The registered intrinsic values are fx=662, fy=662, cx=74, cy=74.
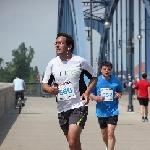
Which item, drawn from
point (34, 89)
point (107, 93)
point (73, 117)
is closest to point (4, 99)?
point (107, 93)

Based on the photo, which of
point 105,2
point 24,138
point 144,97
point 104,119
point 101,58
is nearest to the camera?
point 104,119

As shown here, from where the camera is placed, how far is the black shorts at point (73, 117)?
294 inches

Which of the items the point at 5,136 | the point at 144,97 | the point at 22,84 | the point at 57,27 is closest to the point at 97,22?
the point at 57,27

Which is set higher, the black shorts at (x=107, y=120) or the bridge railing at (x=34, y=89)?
the black shorts at (x=107, y=120)

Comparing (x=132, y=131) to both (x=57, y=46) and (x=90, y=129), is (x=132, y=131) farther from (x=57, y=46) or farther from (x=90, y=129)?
(x=57, y=46)

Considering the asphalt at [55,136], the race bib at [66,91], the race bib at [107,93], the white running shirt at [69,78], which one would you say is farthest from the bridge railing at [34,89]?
the race bib at [66,91]

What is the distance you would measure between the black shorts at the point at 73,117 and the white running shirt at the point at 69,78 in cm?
5

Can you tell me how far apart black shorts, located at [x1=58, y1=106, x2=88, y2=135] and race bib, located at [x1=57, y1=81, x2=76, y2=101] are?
0.17 meters

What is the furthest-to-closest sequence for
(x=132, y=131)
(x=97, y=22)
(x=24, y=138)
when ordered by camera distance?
1. (x=97, y=22)
2. (x=132, y=131)
3. (x=24, y=138)

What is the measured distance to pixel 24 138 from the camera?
13289 mm

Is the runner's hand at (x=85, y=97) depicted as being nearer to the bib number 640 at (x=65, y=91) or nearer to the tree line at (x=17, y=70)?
the bib number 640 at (x=65, y=91)

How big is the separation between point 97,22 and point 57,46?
7683 centimetres

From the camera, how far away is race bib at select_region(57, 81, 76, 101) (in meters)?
7.43

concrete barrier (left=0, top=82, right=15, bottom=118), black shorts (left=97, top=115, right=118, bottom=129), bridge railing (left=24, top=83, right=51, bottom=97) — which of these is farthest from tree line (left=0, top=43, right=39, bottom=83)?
black shorts (left=97, top=115, right=118, bottom=129)
